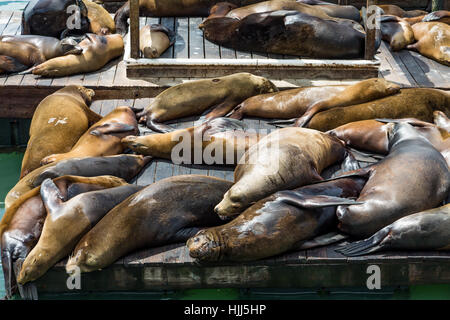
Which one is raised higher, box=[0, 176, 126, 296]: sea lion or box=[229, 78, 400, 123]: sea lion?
box=[229, 78, 400, 123]: sea lion

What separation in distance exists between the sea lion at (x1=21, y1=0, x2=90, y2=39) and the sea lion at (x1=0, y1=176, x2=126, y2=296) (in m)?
3.45

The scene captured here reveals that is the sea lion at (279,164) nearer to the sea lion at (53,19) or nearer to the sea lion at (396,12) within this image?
the sea lion at (53,19)

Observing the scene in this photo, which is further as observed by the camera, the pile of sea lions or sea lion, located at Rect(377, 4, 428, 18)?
sea lion, located at Rect(377, 4, 428, 18)

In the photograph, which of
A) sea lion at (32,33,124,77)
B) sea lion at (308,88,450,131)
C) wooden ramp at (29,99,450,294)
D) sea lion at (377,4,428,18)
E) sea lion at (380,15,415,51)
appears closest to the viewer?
wooden ramp at (29,99,450,294)

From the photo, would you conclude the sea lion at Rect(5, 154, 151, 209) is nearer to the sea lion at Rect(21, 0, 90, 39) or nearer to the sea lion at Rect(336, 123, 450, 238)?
the sea lion at Rect(336, 123, 450, 238)

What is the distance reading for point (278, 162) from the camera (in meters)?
4.93

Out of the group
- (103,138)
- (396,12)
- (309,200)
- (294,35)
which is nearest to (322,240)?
(309,200)

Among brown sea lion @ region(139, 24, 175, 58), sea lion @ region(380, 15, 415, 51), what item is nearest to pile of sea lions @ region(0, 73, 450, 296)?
brown sea lion @ region(139, 24, 175, 58)

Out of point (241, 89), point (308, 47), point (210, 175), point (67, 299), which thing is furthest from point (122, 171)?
point (308, 47)

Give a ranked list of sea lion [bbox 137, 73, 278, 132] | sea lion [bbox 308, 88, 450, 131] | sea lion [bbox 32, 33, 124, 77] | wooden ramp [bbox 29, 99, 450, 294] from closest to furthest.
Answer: wooden ramp [bbox 29, 99, 450, 294] < sea lion [bbox 308, 88, 450, 131] < sea lion [bbox 137, 73, 278, 132] < sea lion [bbox 32, 33, 124, 77]

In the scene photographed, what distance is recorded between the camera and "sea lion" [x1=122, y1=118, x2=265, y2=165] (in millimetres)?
5426

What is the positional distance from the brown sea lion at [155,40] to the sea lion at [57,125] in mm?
950

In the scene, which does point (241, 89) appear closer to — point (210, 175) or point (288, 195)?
point (210, 175)
